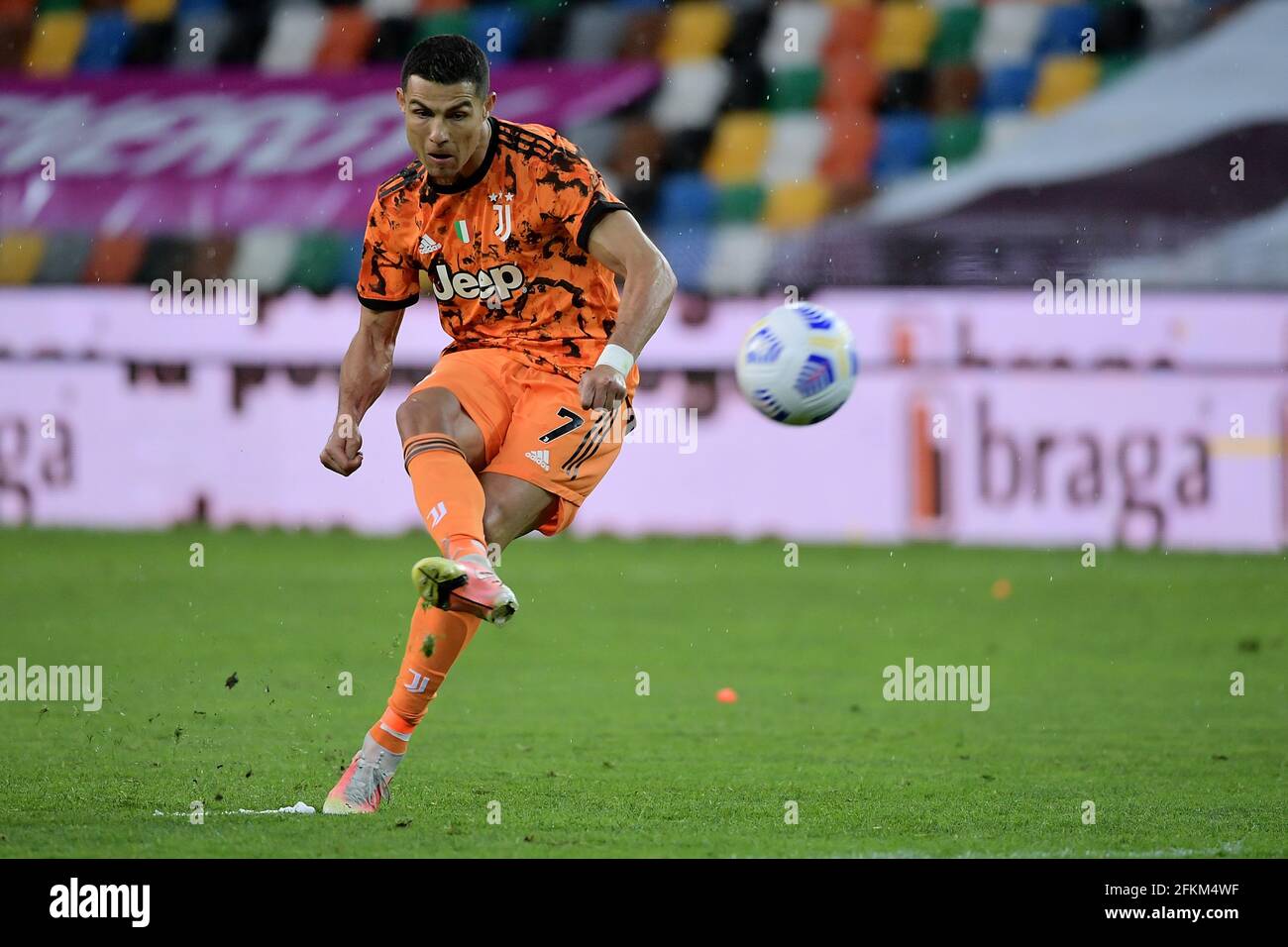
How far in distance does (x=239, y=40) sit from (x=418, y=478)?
13304 mm

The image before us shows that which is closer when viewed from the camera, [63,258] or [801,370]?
[801,370]

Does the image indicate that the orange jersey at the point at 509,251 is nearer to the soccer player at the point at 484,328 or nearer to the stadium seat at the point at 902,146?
the soccer player at the point at 484,328

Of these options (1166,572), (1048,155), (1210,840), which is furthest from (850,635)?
(1048,155)

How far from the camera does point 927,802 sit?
17.1 feet

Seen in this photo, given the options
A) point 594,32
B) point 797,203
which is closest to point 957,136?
point 797,203

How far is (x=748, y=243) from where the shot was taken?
14672mm

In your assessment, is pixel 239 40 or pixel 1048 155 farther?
pixel 239 40

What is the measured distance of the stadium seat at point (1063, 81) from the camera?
1573cm

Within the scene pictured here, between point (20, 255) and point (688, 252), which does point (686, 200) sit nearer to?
point (688, 252)

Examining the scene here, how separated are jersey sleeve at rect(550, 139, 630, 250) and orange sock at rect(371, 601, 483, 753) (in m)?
1.08

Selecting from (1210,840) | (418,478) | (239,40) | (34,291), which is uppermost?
(239,40)

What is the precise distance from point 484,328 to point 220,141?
11.4 metres

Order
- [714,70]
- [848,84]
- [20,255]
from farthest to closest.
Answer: [714,70] < [848,84] < [20,255]

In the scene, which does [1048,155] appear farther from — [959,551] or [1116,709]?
[1116,709]
